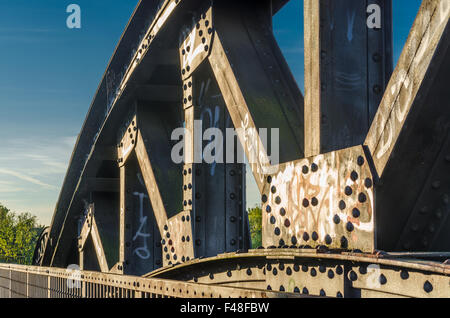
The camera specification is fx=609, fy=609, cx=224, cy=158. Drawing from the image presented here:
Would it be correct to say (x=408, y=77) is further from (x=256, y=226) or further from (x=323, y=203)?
(x=256, y=226)

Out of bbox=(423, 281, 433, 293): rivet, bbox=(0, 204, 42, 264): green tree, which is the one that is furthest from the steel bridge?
bbox=(0, 204, 42, 264): green tree

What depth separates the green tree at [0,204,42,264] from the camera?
246ft

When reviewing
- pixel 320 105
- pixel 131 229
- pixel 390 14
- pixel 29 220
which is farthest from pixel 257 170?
pixel 29 220

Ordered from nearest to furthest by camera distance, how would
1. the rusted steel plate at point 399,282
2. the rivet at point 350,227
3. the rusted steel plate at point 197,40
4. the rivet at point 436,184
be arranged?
the rusted steel plate at point 399,282
the rivet at point 350,227
the rivet at point 436,184
the rusted steel plate at point 197,40

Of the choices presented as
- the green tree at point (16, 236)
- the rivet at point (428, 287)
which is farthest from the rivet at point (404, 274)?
the green tree at point (16, 236)

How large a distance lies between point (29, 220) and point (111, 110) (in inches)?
2949

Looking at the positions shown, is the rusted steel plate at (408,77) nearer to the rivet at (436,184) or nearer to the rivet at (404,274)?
the rivet at (436,184)

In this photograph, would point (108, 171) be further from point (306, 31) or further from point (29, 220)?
point (29, 220)

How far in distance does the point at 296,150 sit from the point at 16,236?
77331 millimetres

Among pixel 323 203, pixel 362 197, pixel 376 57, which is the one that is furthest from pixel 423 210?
pixel 376 57

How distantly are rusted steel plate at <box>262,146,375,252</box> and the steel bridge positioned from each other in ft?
0.04

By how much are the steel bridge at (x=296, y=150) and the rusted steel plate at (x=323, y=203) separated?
0.04 ft

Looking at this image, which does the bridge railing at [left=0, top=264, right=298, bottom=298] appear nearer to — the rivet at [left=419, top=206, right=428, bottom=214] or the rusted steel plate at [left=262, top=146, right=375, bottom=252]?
the rusted steel plate at [left=262, top=146, right=375, bottom=252]

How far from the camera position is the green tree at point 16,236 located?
75125 mm
